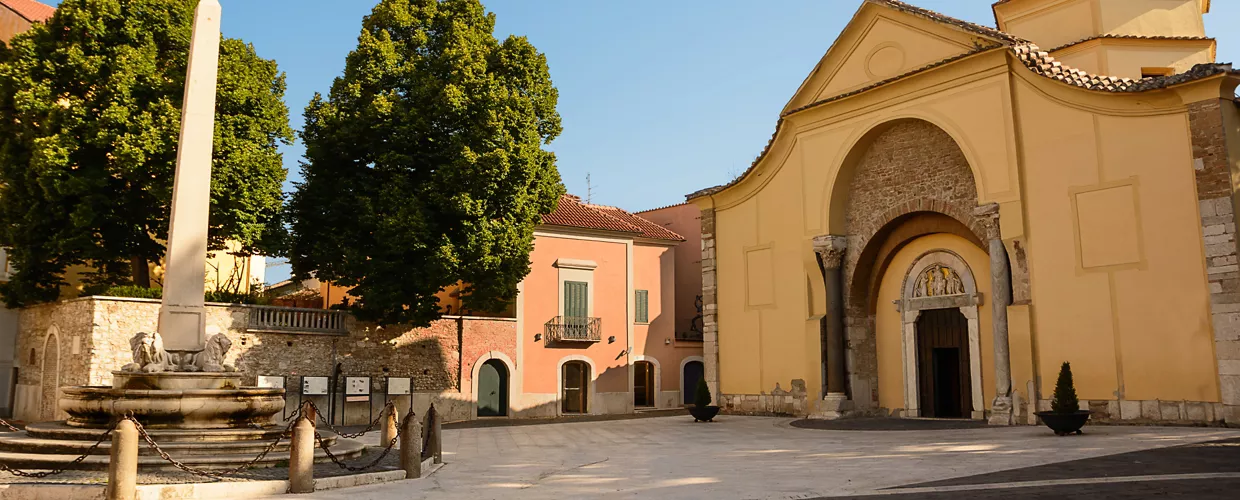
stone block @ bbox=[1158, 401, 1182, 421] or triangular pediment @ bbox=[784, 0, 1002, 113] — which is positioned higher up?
triangular pediment @ bbox=[784, 0, 1002, 113]

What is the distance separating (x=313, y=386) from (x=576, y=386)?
9.81m

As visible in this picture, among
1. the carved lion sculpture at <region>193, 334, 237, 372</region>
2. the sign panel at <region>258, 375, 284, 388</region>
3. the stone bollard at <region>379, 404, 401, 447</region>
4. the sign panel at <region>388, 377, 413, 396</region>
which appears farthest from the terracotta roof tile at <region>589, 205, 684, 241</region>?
the carved lion sculpture at <region>193, 334, 237, 372</region>

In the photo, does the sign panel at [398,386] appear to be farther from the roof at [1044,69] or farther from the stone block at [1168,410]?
the stone block at [1168,410]

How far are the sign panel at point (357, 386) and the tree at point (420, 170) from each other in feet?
5.66

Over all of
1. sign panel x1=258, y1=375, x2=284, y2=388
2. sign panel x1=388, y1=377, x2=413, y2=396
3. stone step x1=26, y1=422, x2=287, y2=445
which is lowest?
stone step x1=26, y1=422, x2=287, y2=445

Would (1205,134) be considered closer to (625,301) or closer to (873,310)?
(873,310)

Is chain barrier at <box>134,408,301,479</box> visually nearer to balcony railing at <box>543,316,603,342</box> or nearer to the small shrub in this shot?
the small shrub

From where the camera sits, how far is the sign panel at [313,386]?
23.0 meters

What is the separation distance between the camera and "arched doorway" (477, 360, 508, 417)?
90.6 ft

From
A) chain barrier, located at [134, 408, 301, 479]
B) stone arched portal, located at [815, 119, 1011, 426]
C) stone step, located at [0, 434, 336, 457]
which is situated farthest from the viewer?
stone arched portal, located at [815, 119, 1011, 426]

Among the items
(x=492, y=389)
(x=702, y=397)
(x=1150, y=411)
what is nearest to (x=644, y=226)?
(x=492, y=389)

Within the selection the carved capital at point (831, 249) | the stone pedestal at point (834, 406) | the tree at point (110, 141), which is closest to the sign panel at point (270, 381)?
the tree at point (110, 141)

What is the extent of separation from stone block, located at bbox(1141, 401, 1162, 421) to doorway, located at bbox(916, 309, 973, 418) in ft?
14.7

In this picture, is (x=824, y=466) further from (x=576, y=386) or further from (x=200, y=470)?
(x=576, y=386)
